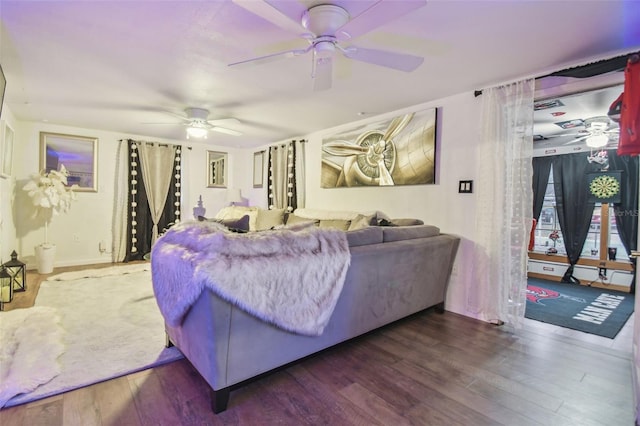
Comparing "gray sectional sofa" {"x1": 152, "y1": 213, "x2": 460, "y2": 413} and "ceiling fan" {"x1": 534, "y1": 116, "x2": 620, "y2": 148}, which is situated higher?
"ceiling fan" {"x1": 534, "y1": 116, "x2": 620, "y2": 148}

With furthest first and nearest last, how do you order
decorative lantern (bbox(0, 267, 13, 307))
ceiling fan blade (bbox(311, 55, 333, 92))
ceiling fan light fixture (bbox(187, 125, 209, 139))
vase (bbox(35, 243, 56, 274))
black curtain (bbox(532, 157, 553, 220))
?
black curtain (bbox(532, 157, 553, 220)) < vase (bbox(35, 243, 56, 274)) < ceiling fan light fixture (bbox(187, 125, 209, 139)) < decorative lantern (bbox(0, 267, 13, 307)) < ceiling fan blade (bbox(311, 55, 333, 92))

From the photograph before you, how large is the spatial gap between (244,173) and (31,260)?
382 cm

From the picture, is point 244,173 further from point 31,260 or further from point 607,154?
point 607,154

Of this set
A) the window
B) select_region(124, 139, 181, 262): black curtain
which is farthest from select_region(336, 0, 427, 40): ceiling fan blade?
the window

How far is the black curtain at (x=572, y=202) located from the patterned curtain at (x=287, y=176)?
4377mm

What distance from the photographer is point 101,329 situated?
2602 millimetres

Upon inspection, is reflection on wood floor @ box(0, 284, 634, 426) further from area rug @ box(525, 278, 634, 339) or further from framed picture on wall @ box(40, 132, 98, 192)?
framed picture on wall @ box(40, 132, 98, 192)

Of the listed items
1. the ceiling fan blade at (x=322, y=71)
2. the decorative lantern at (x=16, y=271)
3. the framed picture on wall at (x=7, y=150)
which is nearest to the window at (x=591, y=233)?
the ceiling fan blade at (x=322, y=71)

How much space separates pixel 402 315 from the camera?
2736 mm

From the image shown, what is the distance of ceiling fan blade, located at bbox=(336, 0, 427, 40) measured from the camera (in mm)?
1467

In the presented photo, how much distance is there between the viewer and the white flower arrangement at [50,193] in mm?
4320

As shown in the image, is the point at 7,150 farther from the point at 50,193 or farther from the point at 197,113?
the point at 197,113

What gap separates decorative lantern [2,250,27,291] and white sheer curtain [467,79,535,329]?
198 inches

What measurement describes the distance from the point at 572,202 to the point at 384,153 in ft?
11.8
